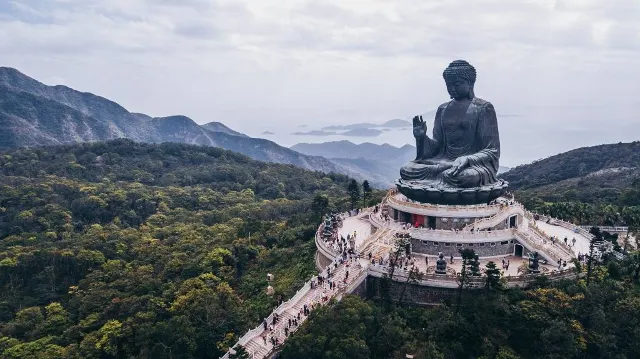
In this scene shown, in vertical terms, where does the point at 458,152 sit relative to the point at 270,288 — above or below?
above

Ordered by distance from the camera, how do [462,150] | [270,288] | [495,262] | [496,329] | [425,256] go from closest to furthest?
1. [496,329]
2. [495,262]
3. [270,288]
4. [425,256]
5. [462,150]

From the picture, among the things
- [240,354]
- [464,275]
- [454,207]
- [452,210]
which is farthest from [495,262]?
[240,354]

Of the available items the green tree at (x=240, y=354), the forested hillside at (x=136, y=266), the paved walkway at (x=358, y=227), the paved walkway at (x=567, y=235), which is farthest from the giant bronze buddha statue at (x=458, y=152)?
the green tree at (x=240, y=354)

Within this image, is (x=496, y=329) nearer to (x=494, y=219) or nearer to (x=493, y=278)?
(x=493, y=278)

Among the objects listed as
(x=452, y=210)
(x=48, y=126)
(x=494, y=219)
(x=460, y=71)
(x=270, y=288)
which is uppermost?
(x=460, y=71)

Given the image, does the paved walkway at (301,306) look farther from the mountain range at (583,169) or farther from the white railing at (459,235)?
the mountain range at (583,169)

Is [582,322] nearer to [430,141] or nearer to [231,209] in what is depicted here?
[430,141]
